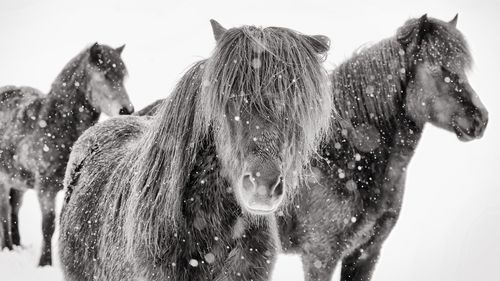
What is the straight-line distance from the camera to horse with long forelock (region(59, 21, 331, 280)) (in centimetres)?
206

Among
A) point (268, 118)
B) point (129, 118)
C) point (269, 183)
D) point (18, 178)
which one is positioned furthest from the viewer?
point (18, 178)

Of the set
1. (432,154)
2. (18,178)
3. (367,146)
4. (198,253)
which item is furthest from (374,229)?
(432,154)

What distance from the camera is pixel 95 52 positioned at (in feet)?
23.0

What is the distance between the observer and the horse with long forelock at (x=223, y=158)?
206cm

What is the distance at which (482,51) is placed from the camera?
Answer: 37.8 metres

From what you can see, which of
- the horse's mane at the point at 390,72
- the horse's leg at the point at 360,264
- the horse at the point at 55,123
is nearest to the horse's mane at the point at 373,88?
the horse's mane at the point at 390,72

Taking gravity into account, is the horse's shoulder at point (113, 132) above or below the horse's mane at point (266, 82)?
below

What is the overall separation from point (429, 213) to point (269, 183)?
10.3 meters

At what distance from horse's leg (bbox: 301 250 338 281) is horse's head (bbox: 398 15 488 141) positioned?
4.47ft

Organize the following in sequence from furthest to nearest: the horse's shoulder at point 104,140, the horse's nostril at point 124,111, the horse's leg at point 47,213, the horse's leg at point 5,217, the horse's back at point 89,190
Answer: the horse's leg at point 5,217 → the horse's nostril at point 124,111 → the horse's leg at point 47,213 → the horse's shoulder at point 104,140 → the horse's back at point 89,190

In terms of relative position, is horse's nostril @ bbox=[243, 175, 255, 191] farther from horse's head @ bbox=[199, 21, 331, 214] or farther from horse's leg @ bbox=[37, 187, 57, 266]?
horse's leg @ bbox=[37, 187, 57, 266]

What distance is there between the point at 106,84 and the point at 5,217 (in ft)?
9.17

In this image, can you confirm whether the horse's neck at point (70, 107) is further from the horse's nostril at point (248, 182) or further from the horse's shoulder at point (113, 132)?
the horse's nostril at point (248, 182)

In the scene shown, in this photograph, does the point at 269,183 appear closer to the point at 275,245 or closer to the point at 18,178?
the point at 275,245
